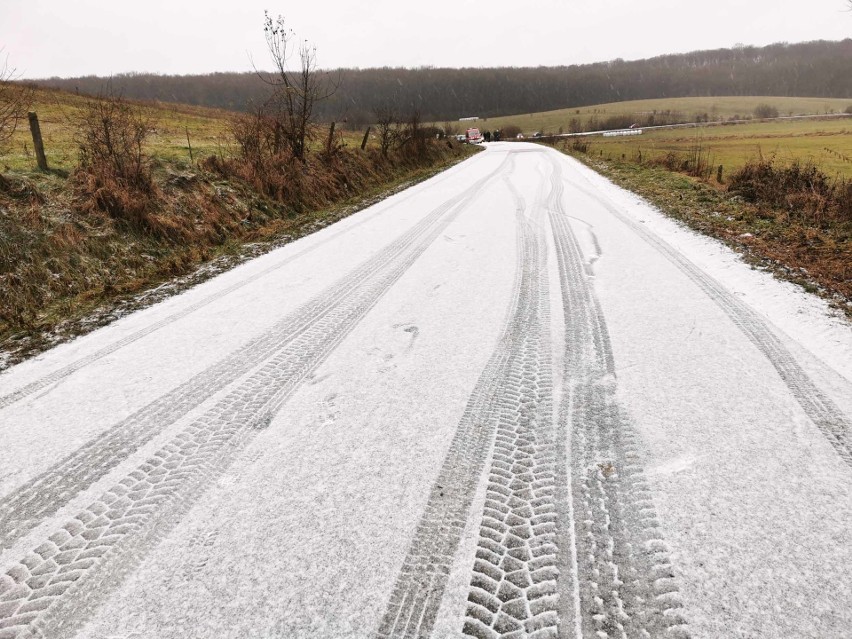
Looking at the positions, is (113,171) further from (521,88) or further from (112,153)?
(521,88)

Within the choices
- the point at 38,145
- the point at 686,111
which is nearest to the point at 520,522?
the point at 38,145

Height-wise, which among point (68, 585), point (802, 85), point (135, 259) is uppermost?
→ point (802, 85)

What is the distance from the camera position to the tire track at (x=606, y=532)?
5.46ft

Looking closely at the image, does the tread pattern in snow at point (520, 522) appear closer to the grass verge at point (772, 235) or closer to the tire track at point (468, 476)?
the tire track at point (468, 476)

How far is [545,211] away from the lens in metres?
9.37

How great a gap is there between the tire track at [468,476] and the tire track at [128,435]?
5.77ft

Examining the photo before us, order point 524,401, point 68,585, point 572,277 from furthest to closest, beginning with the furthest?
point 572,277
point 524,401
point 68,585

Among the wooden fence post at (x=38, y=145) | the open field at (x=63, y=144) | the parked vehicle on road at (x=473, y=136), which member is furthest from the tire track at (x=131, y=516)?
the parked vehicle on road at (x=473, y=136)

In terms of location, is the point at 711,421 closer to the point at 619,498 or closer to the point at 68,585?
the point at 619,498

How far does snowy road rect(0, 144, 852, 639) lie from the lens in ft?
5.69

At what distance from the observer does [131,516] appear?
2170mm

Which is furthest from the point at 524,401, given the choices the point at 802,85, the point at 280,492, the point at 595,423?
the point at 802,85

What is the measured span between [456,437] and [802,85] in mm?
240287

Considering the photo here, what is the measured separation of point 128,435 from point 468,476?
6.80 feet
